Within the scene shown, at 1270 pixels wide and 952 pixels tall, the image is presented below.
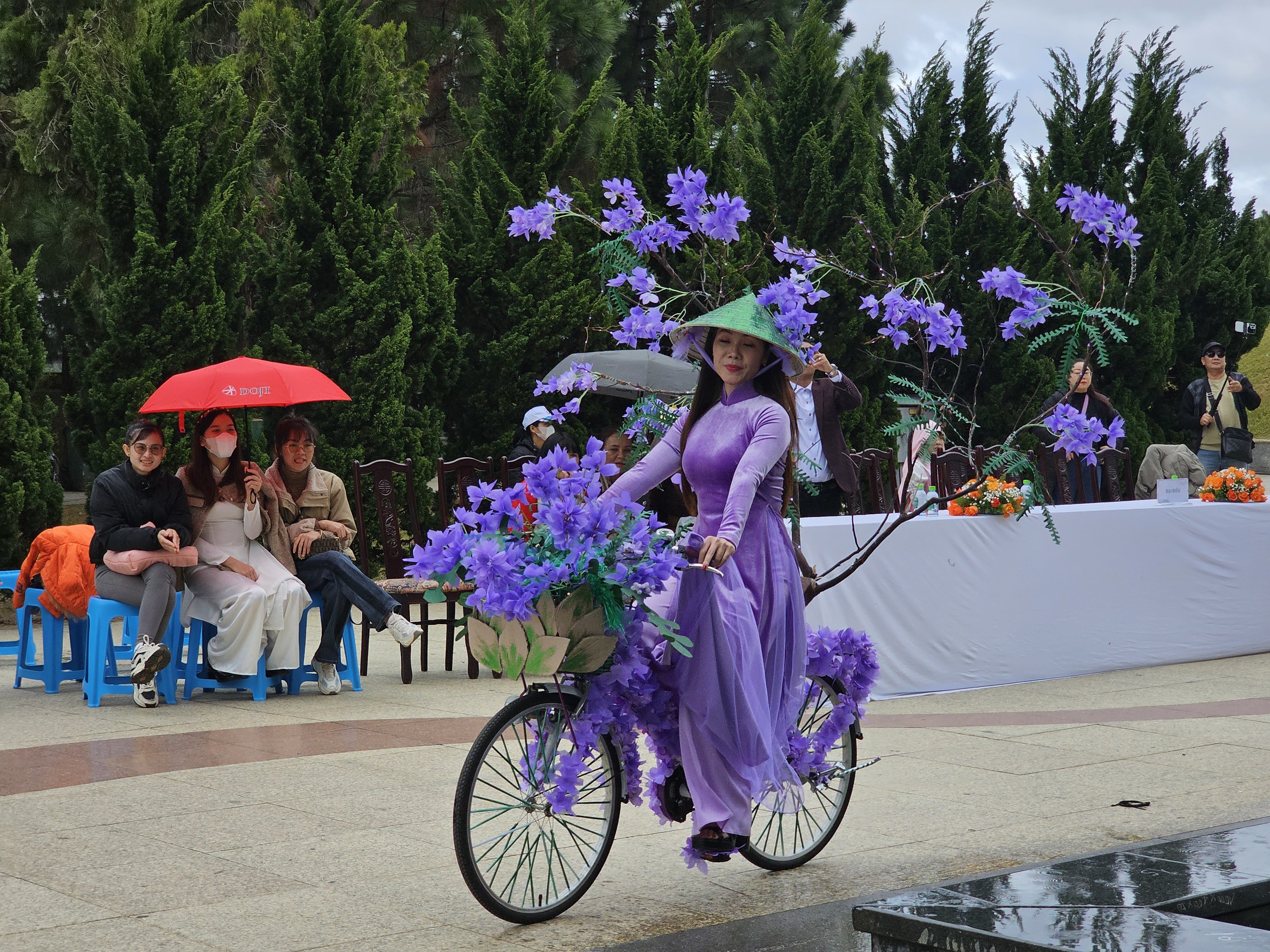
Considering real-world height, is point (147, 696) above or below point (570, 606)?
below

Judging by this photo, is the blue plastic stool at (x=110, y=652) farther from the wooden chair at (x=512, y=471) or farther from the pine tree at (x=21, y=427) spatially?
the pine tree at (x=21, y=427)

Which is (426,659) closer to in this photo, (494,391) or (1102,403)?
(494,391)

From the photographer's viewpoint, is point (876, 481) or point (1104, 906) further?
point (876, 481)

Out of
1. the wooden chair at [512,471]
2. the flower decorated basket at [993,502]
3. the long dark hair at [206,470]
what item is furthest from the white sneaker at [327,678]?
the flower decorated basket at [993,502]

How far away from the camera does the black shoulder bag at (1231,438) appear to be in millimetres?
13156

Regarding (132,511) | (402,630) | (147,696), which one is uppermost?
(132,511)

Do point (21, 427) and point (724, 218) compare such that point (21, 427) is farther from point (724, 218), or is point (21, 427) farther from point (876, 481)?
point (724, 218)

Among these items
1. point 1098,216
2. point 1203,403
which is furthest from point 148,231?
point 1203,403

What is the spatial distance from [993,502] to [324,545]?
3.83 meters

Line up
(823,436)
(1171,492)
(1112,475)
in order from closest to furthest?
(823,436)
(1171,492)
(1112,475)

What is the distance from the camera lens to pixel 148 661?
7500 mm

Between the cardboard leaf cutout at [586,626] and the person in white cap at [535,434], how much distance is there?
264 inches

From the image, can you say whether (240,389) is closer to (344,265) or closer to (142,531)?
(142,531)

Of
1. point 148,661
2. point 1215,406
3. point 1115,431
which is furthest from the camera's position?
point 1215,406
